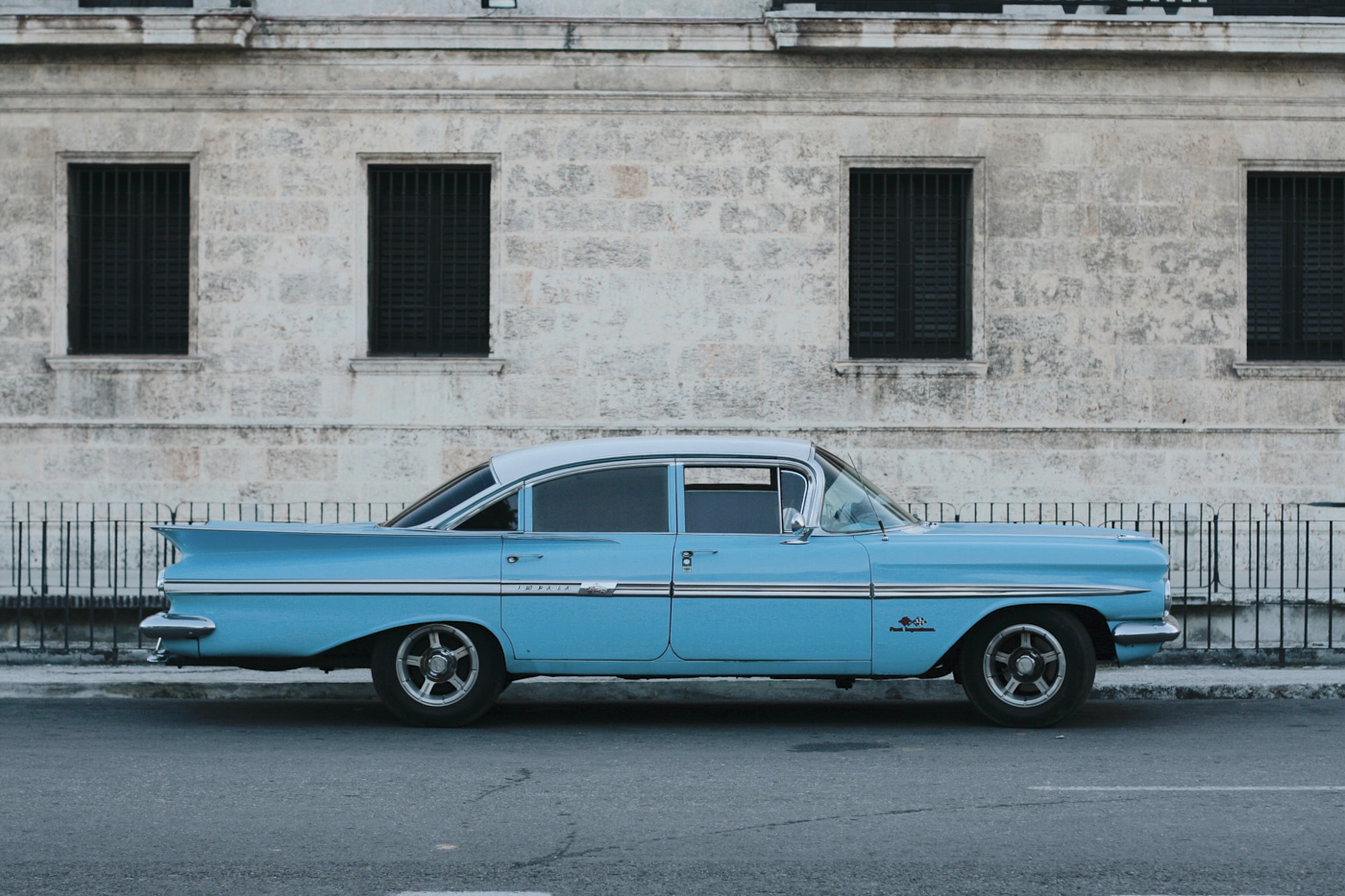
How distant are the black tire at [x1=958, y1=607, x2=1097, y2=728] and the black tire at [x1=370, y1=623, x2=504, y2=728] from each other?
9.00 ft

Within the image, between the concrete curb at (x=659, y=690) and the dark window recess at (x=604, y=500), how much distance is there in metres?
1.75

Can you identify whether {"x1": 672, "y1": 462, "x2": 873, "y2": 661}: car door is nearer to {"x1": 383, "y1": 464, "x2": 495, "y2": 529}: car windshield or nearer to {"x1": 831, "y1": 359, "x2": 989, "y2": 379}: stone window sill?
{"x1": 383, "y1": 464, "x2": 495, "y2": 529}: car windshield

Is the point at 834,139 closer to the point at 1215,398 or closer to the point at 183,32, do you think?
the point at 1215,398

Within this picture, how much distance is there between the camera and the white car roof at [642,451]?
8695 mm

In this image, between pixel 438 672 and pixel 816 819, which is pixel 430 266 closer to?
pixel 438 672

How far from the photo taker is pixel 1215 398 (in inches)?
643

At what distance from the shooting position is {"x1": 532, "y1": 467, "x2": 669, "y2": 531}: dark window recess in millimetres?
8594

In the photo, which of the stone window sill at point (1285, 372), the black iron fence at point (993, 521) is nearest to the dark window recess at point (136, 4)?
the black iron fence at point (993, 521)

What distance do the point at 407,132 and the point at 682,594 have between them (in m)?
9.47

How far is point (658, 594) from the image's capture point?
27.5 feet

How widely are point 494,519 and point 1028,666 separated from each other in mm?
3177

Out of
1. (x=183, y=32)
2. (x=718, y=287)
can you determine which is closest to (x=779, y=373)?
(x=718, y=287)

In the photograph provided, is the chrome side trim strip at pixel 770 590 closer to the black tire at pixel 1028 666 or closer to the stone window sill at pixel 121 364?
the black tire at pixel 1028 666

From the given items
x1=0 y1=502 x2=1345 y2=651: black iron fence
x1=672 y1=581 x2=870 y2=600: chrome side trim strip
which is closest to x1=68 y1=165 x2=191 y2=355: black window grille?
x1=0 y1=502 x2=1345 y2=651: black iron fence
